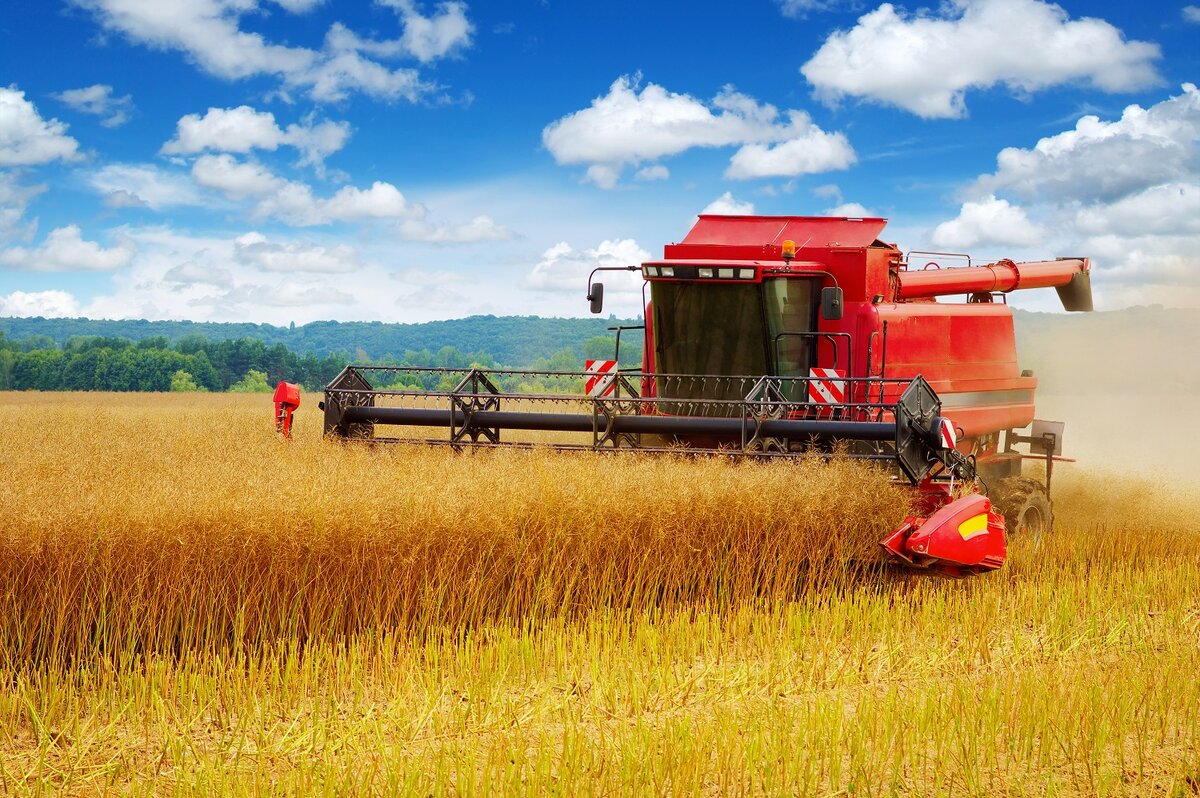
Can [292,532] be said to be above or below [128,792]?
above

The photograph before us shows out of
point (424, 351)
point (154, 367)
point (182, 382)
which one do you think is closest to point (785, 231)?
point (182, 382)

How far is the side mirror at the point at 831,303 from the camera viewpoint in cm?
746

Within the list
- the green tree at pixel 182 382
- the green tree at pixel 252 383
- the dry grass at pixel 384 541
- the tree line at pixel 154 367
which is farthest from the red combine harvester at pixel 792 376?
→ the green tree at pixel 182 382

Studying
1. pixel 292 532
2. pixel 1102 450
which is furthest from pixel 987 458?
pixel 1102 450

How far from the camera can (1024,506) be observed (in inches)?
348

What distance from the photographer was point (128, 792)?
3.66m

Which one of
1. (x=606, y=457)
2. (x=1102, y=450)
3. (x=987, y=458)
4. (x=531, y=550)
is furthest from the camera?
(x=1102, y=450)

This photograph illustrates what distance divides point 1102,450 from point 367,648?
15.6 meters

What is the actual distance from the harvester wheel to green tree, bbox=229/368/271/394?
2077 inches

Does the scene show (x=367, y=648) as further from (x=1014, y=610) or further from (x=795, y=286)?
(x=795, y=286)

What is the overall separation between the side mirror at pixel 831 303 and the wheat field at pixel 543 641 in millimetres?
1303

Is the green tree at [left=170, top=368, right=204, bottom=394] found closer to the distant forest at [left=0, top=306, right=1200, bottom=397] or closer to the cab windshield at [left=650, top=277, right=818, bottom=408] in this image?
the distant forest at [left=0, top=306, right=1200, bottom=397]

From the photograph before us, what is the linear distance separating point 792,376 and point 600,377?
1.55 meters

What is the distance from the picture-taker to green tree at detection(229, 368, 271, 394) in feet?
193
